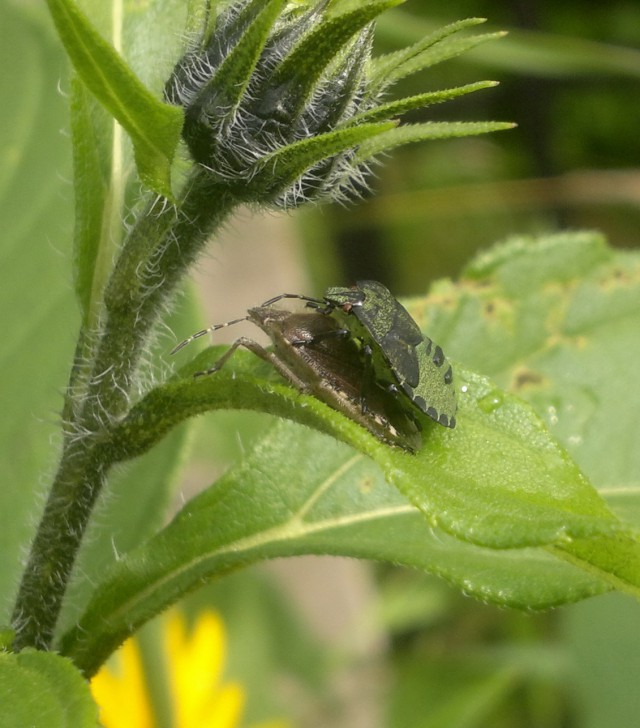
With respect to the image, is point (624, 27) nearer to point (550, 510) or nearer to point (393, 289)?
point (393, 289)

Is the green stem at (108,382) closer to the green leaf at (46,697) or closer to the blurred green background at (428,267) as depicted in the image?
the green leaf at (46,697)

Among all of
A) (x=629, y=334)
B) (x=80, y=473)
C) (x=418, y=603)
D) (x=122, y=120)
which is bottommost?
(x=418, y=603)

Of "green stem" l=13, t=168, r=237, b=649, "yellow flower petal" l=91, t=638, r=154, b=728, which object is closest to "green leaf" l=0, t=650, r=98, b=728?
"green stem" l=13, t=168, r=237, b=649

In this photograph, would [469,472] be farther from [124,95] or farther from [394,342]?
[124,95]

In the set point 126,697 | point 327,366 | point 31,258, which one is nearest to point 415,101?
point 327,366

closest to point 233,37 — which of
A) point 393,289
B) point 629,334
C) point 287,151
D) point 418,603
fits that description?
point 287,151

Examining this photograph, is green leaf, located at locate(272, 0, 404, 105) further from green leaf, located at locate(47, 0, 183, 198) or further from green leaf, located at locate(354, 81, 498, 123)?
green leaf, located at locate(47, 0, 183, 198)
